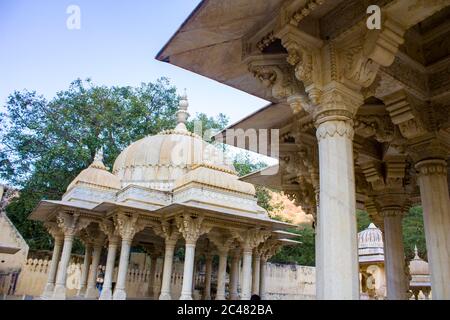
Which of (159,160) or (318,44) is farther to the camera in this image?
(159,160)

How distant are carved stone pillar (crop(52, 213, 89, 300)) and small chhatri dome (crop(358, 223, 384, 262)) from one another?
11.8 meters

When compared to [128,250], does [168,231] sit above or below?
above

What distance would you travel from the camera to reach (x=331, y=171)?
11.6 feet

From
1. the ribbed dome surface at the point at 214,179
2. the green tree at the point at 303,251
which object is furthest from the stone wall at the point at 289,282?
the ribbed dome surface at the point at 214,179

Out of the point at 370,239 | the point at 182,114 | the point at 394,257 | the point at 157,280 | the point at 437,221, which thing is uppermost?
the point at 182,114

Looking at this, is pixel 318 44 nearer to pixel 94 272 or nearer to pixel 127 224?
pixel 127 224

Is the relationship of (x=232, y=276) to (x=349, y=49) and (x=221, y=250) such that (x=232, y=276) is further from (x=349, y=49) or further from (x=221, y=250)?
(x=349, y=49)

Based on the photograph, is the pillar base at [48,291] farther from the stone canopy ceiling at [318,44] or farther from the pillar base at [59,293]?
the stone canopy ceiling at [318,44]

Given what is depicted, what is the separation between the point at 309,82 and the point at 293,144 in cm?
272

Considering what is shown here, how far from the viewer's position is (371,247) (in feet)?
60.0

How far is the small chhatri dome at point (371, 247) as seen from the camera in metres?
17.0

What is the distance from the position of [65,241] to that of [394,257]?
12892 millimetres

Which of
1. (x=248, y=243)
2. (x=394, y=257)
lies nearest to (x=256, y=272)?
(x=248, y=243)

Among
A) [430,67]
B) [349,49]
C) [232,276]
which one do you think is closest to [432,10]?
[349,49]
